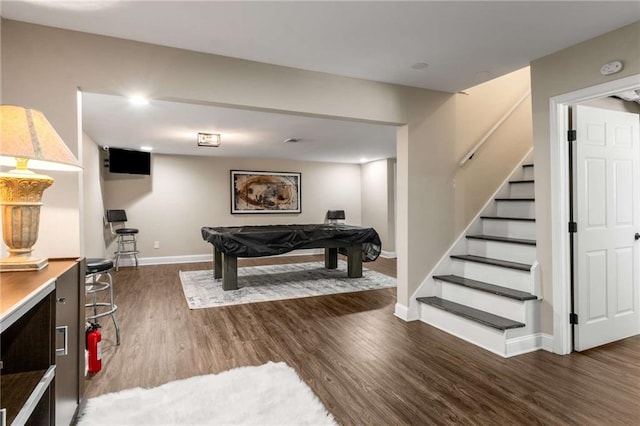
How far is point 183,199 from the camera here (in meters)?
7.16

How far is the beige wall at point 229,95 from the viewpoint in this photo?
218cm

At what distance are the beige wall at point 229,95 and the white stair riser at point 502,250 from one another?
273 mm

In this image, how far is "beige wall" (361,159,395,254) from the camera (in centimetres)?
770

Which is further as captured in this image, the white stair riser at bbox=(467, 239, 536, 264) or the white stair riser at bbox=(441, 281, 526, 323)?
the white stair riser at bbox=(467, 239, 536, 264)

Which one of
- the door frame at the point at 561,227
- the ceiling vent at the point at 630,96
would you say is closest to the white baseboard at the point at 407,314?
the door frame at the point at 561,227

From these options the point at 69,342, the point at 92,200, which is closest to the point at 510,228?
the point at 69,342

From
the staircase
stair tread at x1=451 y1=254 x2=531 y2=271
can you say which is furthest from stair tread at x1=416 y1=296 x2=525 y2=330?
stair tread at x1=451 y1=254 x2=531 y2=271

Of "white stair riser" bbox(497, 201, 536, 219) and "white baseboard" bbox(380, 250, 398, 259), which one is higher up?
"white stair riser" bbox(497, 201, 536, 219)

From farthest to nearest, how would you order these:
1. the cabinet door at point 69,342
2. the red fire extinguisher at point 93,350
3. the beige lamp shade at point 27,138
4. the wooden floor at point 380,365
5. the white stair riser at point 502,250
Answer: the white stair riser at point 502,250, the red fire extinguisher at point 93,350, the wooden floor at point 380,365, the cabinet door at point 69,342, the beige lamp shade at point 27,138

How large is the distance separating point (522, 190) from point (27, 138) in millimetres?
4240

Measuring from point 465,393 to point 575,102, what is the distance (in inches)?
90.2

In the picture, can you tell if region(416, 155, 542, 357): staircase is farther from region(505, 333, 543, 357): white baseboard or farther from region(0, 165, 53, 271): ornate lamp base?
region(0, 165, 53, 271): ornate lamp base

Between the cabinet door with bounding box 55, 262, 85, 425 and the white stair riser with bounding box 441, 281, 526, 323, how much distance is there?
9.83 feet

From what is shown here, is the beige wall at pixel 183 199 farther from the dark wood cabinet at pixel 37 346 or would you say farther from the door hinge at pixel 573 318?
the door hinge at pixel 573 318
